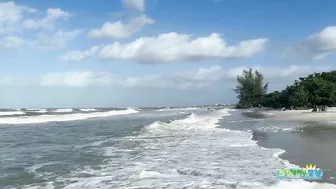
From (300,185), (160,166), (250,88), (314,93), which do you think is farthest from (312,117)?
(250,88)

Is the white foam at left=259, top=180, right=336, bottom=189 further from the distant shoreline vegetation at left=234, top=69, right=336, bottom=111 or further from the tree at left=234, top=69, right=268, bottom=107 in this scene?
the tree at left=234, top=69, right=268, bottom=107

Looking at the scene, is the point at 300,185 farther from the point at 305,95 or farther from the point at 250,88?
the point at 250,88

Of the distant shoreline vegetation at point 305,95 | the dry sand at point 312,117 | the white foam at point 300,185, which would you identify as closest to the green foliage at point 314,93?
the distant shoreline vegetation at point 305,95

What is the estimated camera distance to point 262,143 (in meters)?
15.4

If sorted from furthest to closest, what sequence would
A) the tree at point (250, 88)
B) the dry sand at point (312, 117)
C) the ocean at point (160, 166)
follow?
the tree at point (250, 88) < the dry sand at point (312, 117) < the ocean at point (160, 166)

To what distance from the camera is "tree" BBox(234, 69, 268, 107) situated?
84.9 m

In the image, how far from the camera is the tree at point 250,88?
84875 mm

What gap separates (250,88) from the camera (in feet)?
280

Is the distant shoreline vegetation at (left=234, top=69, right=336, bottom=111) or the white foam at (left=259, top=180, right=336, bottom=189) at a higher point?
the distant shoreline vegetation at (left=234, top=69, right=336, bottom=111)

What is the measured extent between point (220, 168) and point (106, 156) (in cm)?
520

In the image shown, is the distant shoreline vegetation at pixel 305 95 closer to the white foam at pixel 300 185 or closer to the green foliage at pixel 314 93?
the green foliage at pixel 314 93

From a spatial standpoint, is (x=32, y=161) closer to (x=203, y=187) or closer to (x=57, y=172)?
(x=57, y=172)

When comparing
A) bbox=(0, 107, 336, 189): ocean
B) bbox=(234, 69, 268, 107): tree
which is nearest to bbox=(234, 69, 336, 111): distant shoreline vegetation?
bbox=(234, 69, 268, 107): tree

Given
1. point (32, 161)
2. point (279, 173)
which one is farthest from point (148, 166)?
point (32, 161)
